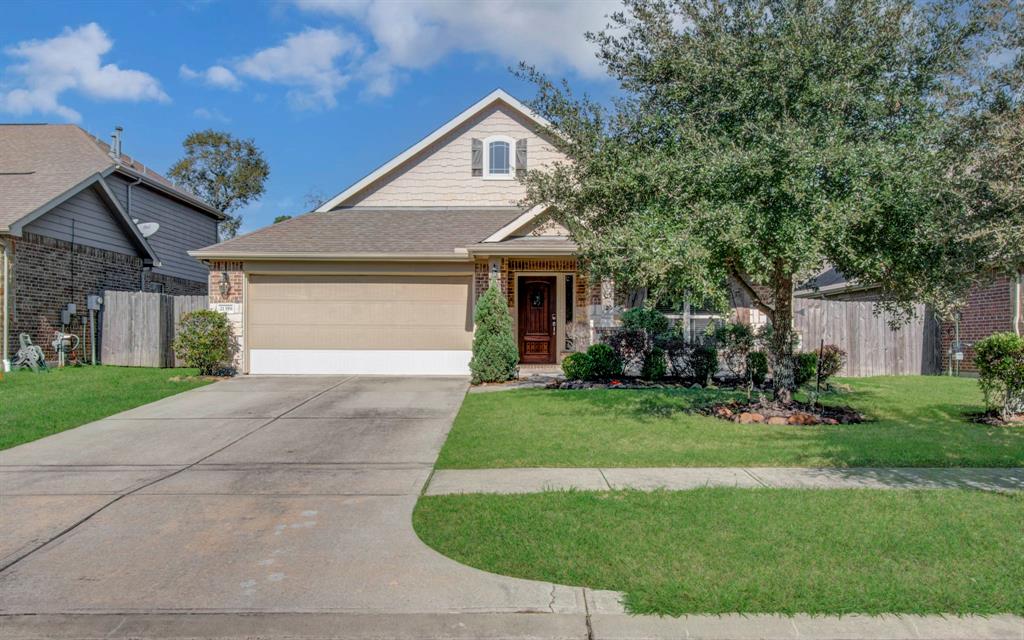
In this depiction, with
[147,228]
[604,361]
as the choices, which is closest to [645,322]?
[604,361]

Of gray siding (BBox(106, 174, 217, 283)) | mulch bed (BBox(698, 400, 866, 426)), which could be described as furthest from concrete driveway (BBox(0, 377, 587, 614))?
gray siding (BBox(106, 174, 217, 283))

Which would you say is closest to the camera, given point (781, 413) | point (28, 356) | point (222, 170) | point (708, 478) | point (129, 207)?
point (708, 478)

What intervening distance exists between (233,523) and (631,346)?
9.73m

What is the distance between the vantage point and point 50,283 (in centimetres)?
1611

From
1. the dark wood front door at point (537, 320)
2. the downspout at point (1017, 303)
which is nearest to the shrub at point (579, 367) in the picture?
the dark wood front door at point (537, 320)

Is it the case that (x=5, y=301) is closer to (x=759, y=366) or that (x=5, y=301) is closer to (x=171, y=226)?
(x=171, y=226)

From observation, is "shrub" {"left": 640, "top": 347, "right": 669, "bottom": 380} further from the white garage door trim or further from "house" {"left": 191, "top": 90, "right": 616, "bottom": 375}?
the white garage door trim

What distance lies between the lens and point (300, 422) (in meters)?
9.70

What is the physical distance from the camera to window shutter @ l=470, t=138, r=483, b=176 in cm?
1814

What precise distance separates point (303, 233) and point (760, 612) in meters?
14.9

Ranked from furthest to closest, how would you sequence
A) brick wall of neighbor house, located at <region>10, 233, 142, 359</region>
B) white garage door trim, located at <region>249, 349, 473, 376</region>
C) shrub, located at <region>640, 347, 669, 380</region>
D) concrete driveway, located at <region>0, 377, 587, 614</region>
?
white garage door trim, located at <region>249, 349, 473, 376</region>, brick wall of neighbor house, located at <region>10, 233, 142, 359</region>, shrub, located at <region>640, 347, 669, 380</region>, concrete driveway, located at <region>0, 377, 587, 614</region>

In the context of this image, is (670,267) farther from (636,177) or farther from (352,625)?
(352,625)

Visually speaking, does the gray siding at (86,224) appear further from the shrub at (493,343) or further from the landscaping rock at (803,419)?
the landscaping rock at (803,419)

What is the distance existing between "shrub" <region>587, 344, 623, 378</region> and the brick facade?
1280 centimetres
